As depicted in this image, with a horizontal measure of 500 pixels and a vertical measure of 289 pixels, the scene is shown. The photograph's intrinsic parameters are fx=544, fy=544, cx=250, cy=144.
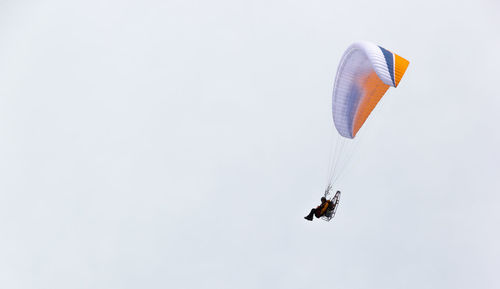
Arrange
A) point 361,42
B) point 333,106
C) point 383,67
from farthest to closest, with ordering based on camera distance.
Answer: point 333,106, point 361,42, point 383,67

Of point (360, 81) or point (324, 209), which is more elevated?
point (360, 81)

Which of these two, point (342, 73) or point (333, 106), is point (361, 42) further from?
point (333, 106)

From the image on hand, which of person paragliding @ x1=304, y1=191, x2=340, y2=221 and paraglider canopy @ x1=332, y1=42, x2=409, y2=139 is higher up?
paraglider canopy @ x1=332, y1=42, x2=409, y2=139

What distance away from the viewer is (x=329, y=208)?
37000 millimetres

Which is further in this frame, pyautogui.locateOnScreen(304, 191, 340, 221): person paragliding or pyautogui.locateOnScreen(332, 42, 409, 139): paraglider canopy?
pyautogui.locateOnScreen(304, 191, 340, 221): person paragliding

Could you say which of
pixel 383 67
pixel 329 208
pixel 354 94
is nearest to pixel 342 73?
pixel 354 94

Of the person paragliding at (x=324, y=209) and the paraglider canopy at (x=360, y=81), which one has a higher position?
the paraglider canopy at (x=360, y=81)

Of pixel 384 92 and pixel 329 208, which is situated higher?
pixel 384 92

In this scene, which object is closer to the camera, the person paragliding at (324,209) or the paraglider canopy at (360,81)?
the paraglider canopy at (360,81)

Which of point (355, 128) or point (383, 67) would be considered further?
point (355, 128)

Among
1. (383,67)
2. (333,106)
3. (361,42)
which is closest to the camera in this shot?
(383,67)

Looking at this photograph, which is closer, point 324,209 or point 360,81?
point 360,81

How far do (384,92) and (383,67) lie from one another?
347 centimetres

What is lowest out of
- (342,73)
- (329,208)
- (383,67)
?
(329,208)
